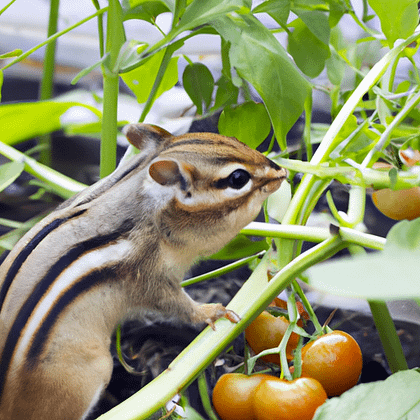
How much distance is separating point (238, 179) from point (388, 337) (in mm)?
263

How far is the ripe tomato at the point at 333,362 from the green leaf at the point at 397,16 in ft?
1.09

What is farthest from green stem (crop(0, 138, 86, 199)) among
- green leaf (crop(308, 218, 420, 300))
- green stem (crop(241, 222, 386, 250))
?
green leaf (crop(308, 218, 420, 300))

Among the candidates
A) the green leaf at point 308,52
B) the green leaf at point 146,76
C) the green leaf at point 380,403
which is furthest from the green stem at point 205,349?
the green leaf at point 146,76

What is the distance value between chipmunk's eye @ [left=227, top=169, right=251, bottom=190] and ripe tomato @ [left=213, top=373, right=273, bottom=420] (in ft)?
0.61

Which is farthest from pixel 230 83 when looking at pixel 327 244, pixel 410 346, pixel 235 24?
pixel 410 346

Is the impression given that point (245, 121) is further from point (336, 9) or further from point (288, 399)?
point (288, 399)

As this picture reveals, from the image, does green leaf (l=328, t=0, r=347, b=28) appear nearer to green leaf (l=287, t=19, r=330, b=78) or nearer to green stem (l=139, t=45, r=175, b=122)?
green leaf (l=287, t=19, r=330, b=78)

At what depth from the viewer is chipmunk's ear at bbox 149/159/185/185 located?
40 centimetres

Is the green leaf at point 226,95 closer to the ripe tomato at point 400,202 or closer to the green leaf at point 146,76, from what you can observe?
the green leaf at point 146,76

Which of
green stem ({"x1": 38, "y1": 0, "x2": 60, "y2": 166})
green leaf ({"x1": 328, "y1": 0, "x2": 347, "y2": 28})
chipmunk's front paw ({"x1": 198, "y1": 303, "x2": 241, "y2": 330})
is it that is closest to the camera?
chipmunk's front paw ({"x1": 198, "y1": 303, "x2": 241, "y2": 330})

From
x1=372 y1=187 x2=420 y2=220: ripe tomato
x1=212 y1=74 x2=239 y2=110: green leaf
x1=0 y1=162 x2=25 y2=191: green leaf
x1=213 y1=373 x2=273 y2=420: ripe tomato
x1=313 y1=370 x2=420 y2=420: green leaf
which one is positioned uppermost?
x1=212 y1=74 x2=239 y2=110: green leaf

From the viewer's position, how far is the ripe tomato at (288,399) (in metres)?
0.40

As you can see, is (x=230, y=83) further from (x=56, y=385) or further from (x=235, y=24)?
(x=56, y=385)

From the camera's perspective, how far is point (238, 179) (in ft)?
1.41
